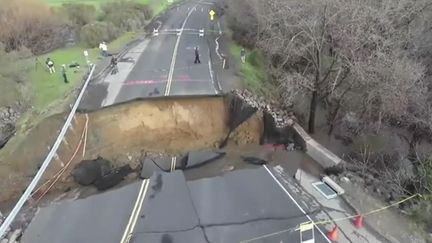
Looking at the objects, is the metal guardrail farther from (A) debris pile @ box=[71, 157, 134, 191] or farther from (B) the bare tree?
(B) the bare tree

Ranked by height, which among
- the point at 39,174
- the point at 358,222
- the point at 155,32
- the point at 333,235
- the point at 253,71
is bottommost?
the point at 39,174

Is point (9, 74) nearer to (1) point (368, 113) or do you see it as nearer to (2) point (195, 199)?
(2) point (195, 199)

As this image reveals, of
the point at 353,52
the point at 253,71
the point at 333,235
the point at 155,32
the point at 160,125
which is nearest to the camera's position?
the point at 333,235

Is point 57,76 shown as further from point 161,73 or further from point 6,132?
point 161,73

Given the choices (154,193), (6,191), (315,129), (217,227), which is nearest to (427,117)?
(315,129)

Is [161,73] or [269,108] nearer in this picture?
[269,108]

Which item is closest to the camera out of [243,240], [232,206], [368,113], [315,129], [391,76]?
[243,240]

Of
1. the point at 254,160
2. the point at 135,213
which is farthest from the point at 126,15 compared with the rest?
the point at 135,213
